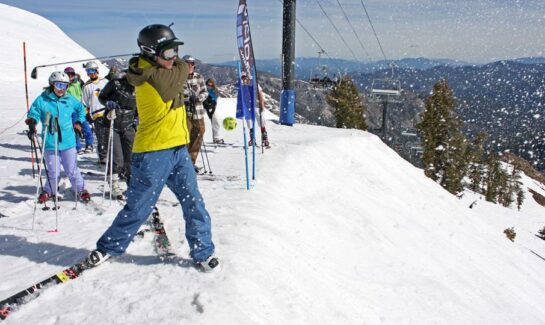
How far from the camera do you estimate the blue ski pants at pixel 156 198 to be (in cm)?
434

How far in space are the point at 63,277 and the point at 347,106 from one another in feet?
162

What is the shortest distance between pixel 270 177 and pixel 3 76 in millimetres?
25507

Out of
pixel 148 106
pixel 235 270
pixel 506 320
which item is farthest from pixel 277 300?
pixel 506 320

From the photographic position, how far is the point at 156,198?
4496 millimetres

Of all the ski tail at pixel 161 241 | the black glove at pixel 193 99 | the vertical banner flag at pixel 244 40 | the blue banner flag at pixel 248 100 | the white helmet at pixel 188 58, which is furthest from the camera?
the white helmet at pixel 188 58

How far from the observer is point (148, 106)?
4.30 meters

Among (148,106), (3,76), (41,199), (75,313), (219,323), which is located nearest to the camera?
(219,323)

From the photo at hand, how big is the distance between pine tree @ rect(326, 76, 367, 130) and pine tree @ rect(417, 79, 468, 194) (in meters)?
7.36

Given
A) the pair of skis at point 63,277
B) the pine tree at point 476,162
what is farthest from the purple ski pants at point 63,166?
the pine tree at point 476,162

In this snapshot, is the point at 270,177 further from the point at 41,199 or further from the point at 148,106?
the point at 148,106

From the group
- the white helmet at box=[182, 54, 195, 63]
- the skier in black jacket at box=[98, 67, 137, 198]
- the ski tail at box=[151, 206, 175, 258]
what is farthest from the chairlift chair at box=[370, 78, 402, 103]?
the ski tail at box=[151, 206, 175, 258]

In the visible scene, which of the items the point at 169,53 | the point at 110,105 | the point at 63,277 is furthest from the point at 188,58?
the point at 63,277

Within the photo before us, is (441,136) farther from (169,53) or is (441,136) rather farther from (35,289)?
(35,289)

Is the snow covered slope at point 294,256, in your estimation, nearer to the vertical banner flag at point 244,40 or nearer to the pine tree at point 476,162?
the vertical banner flag at point 244,40
